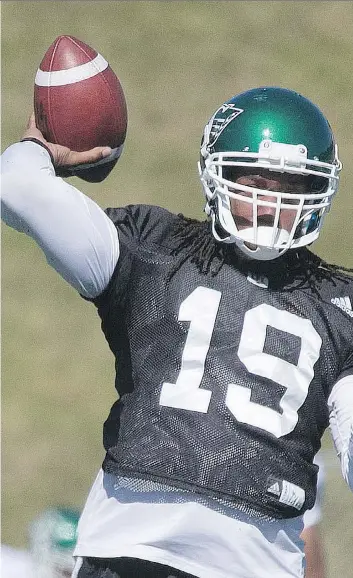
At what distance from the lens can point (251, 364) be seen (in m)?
3.11

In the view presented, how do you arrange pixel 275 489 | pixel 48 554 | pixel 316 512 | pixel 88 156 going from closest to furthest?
pixel 275 489, pixel 88 156, pixel 48 554, pixel 316 512

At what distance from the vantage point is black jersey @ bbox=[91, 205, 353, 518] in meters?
3.04

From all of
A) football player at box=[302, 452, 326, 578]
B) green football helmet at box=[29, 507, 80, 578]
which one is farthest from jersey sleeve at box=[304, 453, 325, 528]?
green football helmet at box=[29, 507, 80, 578]

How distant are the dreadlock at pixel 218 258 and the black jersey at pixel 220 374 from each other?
0.02 metres

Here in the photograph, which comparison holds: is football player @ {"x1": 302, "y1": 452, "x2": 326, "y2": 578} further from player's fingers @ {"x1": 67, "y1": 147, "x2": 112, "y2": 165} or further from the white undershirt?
player's fingers @ {"x1": 67, "y1": 147, "x2": 112, "y2": 165}

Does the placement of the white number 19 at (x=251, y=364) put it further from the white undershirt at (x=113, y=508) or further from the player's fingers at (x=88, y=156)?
the player's fingers at (x=88, y=156)

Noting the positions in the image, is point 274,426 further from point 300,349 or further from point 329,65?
point 329,65

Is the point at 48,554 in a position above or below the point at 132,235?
below

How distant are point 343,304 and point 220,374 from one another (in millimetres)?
386

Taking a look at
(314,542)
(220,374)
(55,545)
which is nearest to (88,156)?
(220,374)

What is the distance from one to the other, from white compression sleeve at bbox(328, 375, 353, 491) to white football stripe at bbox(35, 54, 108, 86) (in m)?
1.01

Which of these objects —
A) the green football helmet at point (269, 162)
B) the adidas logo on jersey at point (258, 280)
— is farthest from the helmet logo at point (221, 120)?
the adidas logo on jersey at point (258, 280)

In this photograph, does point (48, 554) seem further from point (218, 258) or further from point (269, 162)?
point (269, 162)

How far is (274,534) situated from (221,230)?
72 centimetres
